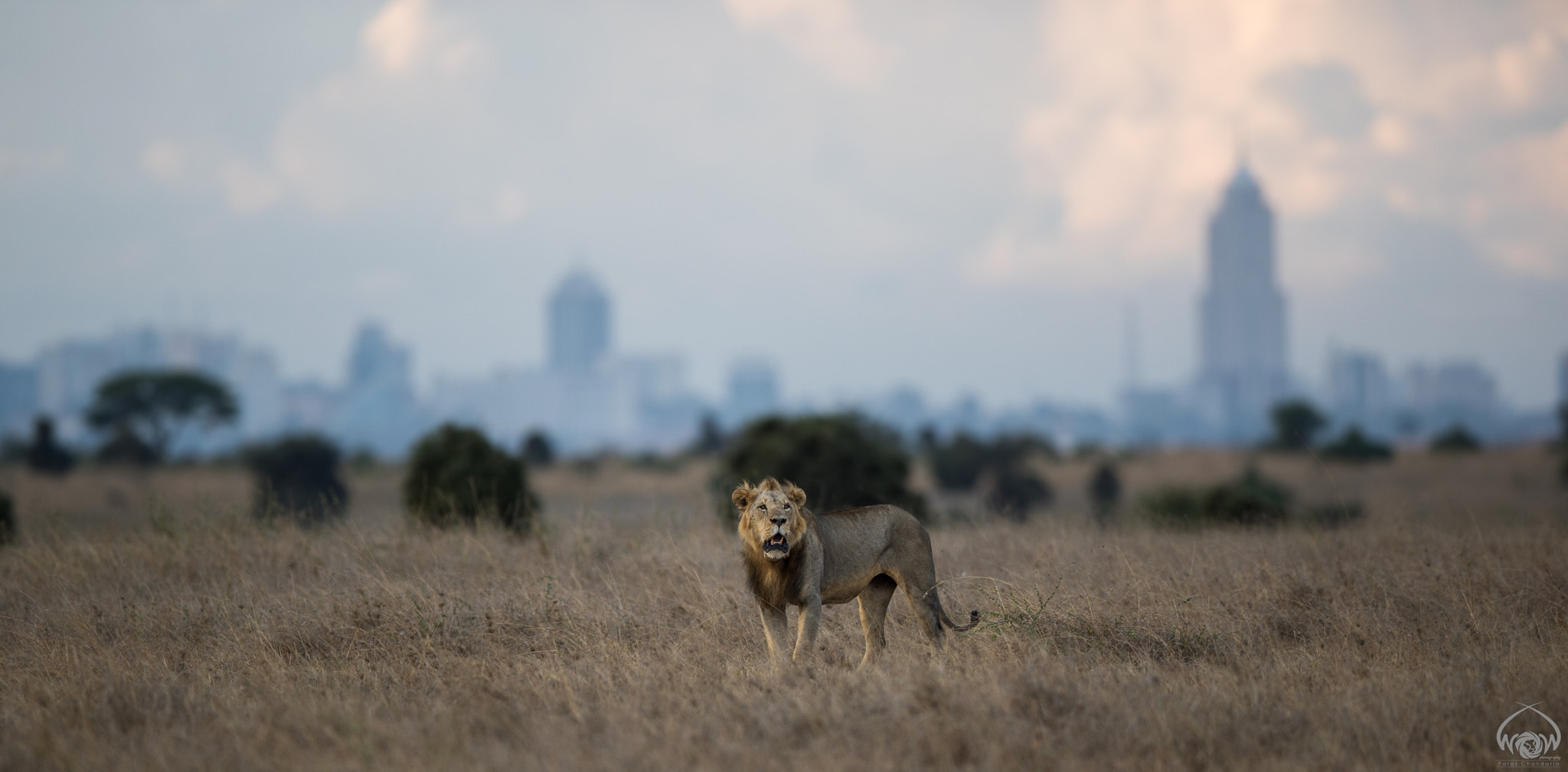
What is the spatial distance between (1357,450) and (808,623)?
5153 cm

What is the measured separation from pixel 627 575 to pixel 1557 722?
23.2 feet

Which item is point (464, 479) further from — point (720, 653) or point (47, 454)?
point (47, 454)

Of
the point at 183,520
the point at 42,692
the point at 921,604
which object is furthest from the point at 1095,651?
the point at 183,520

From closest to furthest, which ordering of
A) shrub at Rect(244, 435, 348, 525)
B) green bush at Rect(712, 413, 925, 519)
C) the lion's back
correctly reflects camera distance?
1. the lion's back
2. green bush at Rect(712, 413, 925, 519)
3. shrub at Rect(244, 435, 348, 525)

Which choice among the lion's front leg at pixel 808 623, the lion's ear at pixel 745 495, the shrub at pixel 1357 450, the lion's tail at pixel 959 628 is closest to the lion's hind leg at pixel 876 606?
the lion's tail at pixel 959 628

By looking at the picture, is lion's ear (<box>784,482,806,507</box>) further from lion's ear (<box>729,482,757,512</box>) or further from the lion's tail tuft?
the lion's tail tuft

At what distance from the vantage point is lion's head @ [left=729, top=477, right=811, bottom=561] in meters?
6.48

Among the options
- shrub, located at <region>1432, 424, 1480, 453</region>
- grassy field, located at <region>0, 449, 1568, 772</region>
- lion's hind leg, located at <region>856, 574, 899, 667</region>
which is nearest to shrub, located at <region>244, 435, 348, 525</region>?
grassy field, located at <region>0, 449, 1568, 772</region>

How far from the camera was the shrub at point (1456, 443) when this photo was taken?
5544 centimetres

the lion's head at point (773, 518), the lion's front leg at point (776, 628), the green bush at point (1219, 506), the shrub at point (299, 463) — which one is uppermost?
the lion's head at point (773, 518)

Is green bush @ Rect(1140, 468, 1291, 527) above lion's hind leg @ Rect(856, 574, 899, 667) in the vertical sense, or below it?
below

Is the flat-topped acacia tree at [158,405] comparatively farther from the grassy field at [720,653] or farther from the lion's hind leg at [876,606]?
the lion's hind leg at [876,606]

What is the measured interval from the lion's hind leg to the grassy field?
0.25 m

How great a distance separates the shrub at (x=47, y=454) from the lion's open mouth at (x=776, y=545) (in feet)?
173
